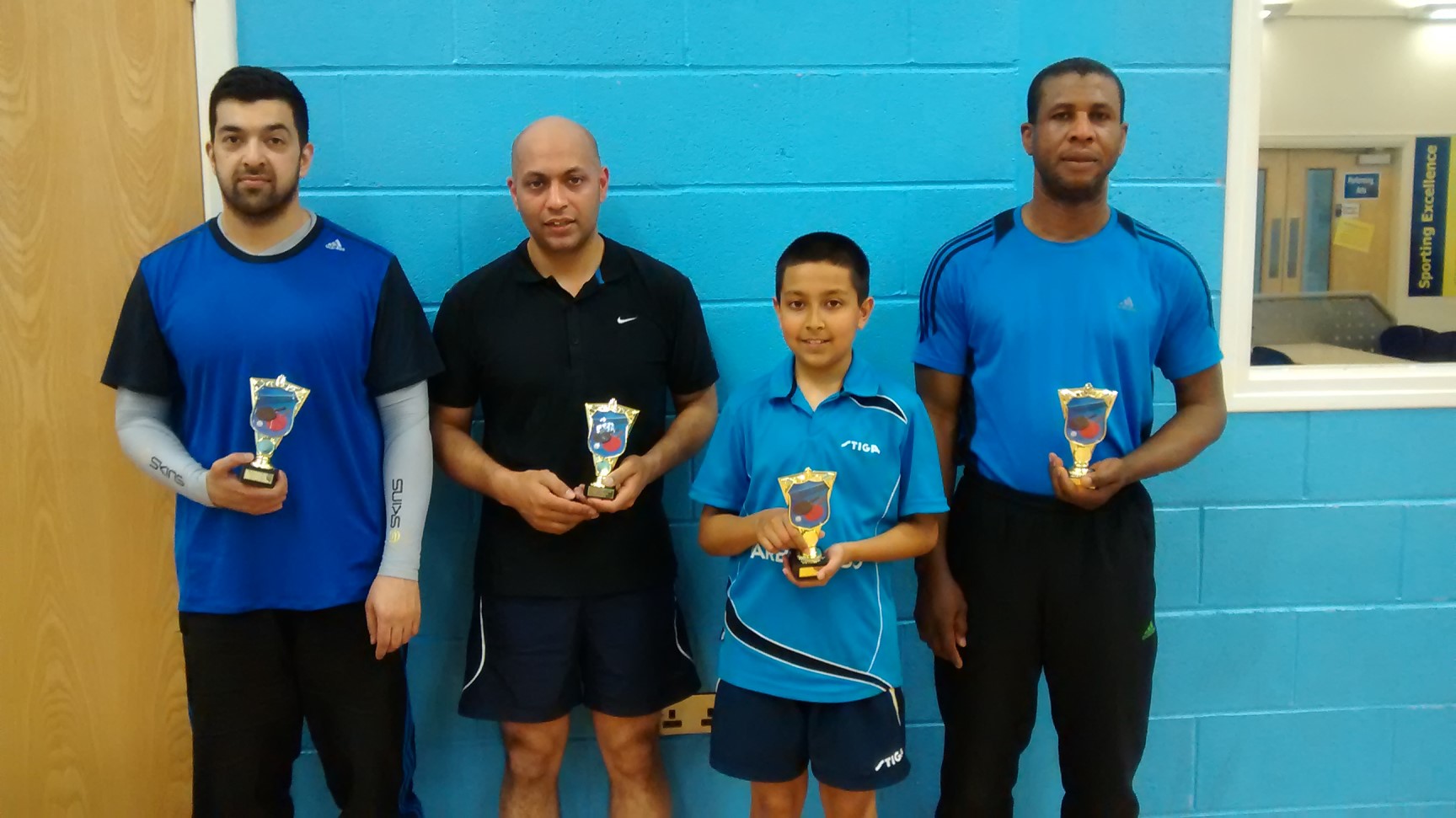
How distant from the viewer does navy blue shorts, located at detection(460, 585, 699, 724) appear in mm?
2184

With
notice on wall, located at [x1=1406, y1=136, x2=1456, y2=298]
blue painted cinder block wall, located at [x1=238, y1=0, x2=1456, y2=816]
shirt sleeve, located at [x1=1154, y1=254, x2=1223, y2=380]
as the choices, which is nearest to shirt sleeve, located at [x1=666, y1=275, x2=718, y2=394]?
blue painted cinder block wall, located at [x1=238, y1=0, x2=1456, y2=816]

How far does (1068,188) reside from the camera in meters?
2.05

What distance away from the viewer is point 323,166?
2391 mm

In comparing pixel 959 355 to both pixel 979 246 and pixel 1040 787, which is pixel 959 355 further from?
pixel 1040 787

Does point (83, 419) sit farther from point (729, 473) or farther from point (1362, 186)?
point (1362, 186)

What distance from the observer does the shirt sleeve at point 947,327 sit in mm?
2152

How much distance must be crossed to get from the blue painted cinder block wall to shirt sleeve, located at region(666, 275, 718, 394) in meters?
0.20

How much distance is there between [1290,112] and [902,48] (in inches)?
43.5

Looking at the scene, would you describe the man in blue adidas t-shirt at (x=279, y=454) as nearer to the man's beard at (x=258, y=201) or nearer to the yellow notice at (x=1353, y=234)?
the man's beard at (x=258, y=201)

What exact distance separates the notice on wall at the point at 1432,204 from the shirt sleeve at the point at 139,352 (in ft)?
10.3

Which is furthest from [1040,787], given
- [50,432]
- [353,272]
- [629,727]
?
[50,432]

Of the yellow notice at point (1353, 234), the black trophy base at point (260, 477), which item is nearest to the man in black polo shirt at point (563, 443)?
the black trophy base at point (260, 477)

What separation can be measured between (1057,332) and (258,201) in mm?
1618

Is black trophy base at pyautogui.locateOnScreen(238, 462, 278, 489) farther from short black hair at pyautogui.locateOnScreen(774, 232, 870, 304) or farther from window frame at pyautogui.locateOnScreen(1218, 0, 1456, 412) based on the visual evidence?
window frame at pyautogui.locateOnScreen(1218, 0, 1456, 412)
